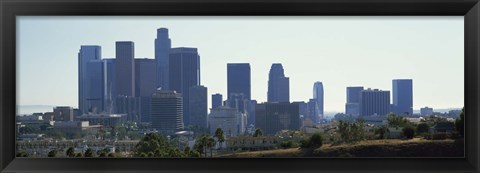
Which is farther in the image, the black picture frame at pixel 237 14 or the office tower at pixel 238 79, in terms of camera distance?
the office tower at pixel 238 79

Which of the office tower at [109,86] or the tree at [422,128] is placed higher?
the office tower at [109,86]

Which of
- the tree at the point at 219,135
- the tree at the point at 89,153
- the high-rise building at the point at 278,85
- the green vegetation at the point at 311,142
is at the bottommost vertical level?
the tree at the point at 89,153

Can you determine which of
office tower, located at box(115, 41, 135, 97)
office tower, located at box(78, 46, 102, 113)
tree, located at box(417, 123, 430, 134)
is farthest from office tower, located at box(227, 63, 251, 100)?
tree, located at box(417, 123, 430, 134)

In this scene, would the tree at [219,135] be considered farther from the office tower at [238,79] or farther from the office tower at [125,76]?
the office tower at [125,76]

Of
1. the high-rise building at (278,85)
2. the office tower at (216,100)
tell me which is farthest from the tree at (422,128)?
the office tower at (216,100)

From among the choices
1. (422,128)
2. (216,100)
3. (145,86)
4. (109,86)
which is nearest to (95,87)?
(109,86)

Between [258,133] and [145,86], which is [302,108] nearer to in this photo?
[258,133]
